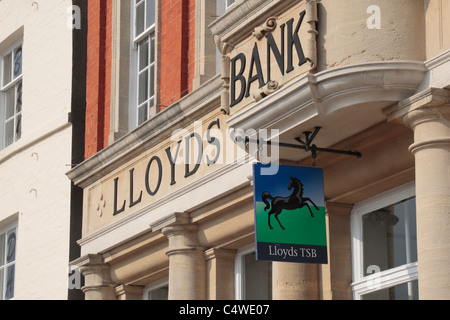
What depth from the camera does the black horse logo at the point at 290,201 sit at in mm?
11570

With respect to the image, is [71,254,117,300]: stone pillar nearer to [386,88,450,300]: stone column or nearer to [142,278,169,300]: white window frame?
[142,278,169,300]: white window frame

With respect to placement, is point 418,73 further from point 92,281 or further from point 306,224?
point 92,281

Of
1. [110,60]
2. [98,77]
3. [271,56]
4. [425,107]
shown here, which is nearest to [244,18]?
[271,56]

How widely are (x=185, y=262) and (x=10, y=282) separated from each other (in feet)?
19.1

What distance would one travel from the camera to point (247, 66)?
1189cm

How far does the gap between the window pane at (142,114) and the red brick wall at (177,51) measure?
793mm

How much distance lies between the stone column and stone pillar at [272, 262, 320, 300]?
2.33 m

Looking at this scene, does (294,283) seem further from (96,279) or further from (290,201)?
(96,279)

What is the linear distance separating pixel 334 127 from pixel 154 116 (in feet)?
14.1

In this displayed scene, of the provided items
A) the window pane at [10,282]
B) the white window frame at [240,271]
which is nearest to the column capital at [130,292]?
the white window frame at [240,271]

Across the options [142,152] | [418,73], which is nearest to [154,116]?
[142,152]

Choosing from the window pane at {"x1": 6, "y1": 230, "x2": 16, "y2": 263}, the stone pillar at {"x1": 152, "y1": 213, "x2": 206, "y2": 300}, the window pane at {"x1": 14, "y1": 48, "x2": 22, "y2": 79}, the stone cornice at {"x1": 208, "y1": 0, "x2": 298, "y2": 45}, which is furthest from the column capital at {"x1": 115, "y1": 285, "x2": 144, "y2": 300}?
the window pane at {"x1": 14, "y1": 48, "x2": 22, "y2": 79}

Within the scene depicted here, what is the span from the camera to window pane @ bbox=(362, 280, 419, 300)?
1156 cm

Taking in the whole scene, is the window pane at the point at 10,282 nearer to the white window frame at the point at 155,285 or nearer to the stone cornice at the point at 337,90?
the white window frame at the point at 155,285
